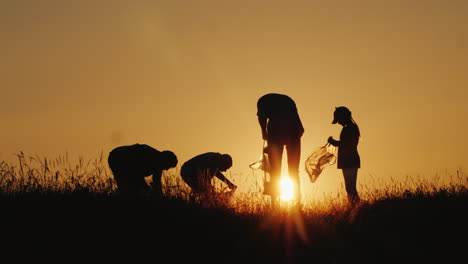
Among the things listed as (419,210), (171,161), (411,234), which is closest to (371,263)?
→ (411,234)

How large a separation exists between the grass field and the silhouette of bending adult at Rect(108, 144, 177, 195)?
628 millimetres

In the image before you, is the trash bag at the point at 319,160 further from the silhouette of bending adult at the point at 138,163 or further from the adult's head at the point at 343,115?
the silhouette of bending adult at the point at 138,163

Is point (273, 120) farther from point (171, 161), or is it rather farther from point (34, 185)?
point (34, 185)

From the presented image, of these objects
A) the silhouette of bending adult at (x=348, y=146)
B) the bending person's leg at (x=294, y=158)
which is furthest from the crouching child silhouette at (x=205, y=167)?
the silhouette of bending adult at (x=348, y=146)

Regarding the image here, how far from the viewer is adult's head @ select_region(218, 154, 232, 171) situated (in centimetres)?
1007

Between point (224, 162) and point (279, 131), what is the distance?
110 centimetres

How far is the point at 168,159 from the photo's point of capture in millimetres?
9688

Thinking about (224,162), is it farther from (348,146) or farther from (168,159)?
(348,146)

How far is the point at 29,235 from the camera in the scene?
21.1 feet

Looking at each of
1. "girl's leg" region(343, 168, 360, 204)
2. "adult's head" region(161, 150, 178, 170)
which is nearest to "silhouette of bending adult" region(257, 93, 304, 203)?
"girl's leg" region(343, 168, 360, 204)

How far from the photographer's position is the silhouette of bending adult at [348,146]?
10.3m

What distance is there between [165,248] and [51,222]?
143cm

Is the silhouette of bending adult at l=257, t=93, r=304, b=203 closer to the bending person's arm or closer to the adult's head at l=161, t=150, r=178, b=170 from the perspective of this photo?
the bending person's arm

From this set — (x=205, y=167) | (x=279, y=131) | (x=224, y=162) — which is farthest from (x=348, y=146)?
(x=205, y=167)
